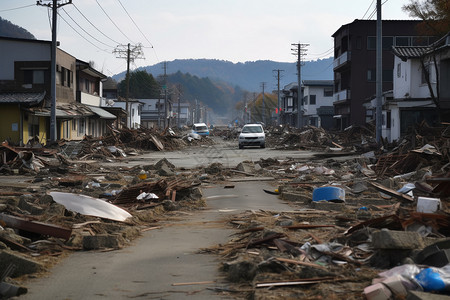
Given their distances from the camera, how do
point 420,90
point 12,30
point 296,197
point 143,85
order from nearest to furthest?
1. point 296,197
2. point 420,90
3. point 143,85
4. point 12,30

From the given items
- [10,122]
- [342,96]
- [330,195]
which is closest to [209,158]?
[10,122]

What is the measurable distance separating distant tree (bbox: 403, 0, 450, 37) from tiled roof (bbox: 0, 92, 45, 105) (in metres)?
35.8

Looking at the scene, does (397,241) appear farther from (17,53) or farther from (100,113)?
(100,113)

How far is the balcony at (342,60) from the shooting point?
194ft

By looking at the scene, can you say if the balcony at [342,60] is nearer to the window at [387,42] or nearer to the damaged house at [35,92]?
the window at [387,42]

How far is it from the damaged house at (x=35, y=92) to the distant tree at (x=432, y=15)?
1249 inches

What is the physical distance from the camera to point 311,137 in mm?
46125

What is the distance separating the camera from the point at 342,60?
6159cm

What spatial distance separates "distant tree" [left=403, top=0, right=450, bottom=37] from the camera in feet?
168

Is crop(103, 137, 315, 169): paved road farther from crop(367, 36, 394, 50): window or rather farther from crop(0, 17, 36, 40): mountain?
crop(0, 17, 36, 40): mountain

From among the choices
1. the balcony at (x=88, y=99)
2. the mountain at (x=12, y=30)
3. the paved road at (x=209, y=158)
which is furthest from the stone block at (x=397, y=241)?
the mountain at (x=12, y=30)

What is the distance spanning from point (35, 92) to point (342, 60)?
114 ft

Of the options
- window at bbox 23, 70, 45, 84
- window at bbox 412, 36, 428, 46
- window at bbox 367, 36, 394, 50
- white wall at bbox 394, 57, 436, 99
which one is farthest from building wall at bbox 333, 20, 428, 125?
window at bbox 23, 70, 45, 84

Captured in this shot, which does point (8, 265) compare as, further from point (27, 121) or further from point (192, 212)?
point (27, 121)
